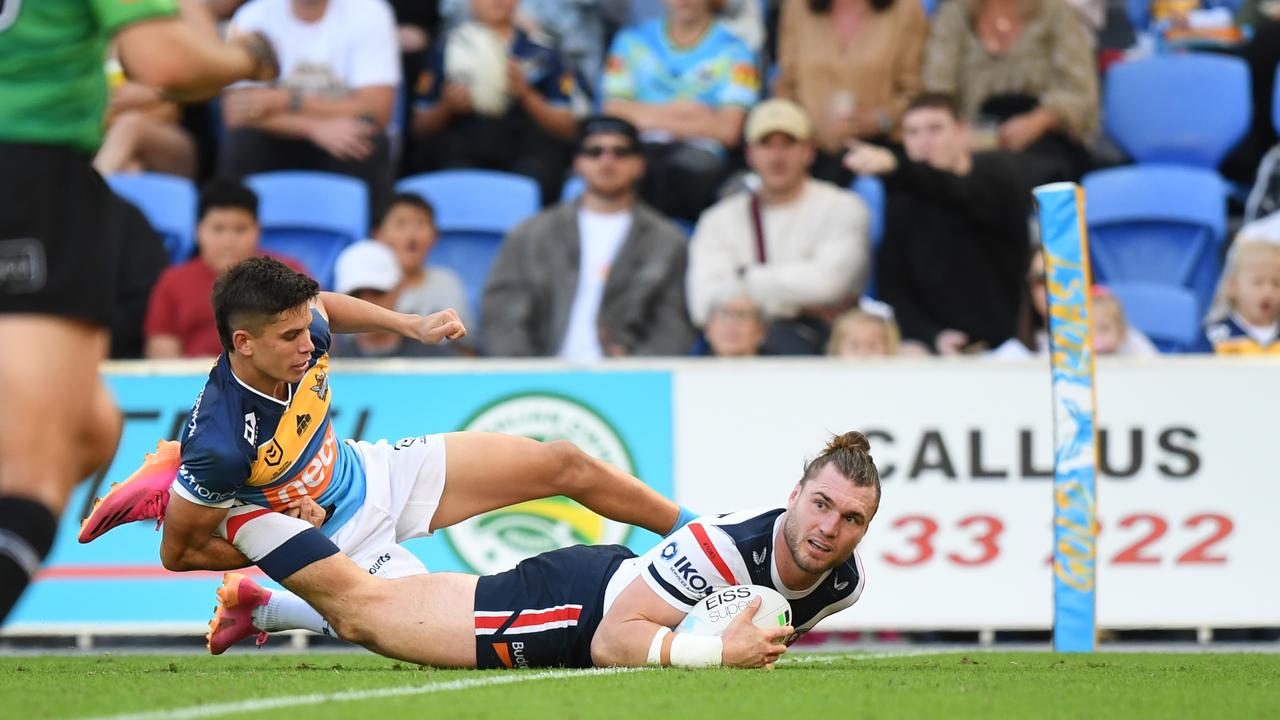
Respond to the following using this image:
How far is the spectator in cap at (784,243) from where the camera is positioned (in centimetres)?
1095

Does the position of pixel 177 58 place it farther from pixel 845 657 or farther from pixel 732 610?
pixel 845 657

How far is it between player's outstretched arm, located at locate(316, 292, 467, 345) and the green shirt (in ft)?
5.81

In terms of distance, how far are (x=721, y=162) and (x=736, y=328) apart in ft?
6.51

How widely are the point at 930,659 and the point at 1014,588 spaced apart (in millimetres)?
1836

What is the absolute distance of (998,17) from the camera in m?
12.0

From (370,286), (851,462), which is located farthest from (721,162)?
(851,462)

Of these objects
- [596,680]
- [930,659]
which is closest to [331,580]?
[596,680]

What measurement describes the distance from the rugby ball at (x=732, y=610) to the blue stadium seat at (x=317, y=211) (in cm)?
619

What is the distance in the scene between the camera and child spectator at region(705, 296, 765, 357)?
34.5 ft

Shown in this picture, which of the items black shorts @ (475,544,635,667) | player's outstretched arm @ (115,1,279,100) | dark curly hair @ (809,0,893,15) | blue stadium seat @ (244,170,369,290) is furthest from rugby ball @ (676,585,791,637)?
dark curly hair @ (809,0,893,15)

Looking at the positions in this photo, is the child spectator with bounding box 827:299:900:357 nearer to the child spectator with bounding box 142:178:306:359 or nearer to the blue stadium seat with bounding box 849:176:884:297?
the blue stadium seat with bounding box 849:176:884:297

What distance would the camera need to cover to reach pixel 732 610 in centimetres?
624

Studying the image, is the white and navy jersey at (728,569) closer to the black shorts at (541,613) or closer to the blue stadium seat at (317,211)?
the black shorts at (541,613)

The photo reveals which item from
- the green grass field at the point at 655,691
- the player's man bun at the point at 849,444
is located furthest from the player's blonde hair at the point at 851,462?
the green grass field at the point at 655,691
